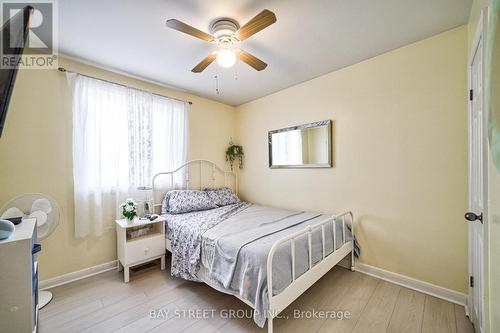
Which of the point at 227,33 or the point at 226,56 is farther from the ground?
the point at 227,33

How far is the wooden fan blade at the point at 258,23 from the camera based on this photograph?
4.46ft

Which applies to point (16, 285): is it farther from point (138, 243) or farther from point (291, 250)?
point (291, 250)

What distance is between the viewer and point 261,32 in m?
1.87

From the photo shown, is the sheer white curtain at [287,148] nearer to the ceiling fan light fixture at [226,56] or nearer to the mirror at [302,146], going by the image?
the mirror at [302,146]

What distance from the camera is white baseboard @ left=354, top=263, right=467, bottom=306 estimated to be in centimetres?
185

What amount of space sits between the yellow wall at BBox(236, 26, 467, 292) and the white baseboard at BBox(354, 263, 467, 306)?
0.16 feet

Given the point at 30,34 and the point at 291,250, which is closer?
the point at 291,250

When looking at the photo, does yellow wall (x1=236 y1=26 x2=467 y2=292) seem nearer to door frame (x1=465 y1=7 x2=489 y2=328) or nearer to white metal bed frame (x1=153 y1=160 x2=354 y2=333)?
door frame (x1=465 y1=7 x2=489 y2=328)

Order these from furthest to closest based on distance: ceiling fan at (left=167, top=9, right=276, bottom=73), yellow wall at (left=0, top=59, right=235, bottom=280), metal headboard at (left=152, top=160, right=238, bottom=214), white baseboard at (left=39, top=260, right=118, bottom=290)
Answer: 1. metal headboard at (left=152, top=160, right=238, bottom=214)
2. white baseboard at (left=39, top=260, right=118, bottom=290)
3. yellow wall at (left=0, top=59, right=235, bottom=280)
4. ceiling fan at (left=167, top=9, right=276, bottom=73)

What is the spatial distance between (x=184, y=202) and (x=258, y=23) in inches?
89.5

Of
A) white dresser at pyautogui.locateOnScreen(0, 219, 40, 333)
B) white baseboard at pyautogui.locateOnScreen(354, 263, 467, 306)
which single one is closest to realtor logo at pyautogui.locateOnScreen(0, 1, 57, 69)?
white dresser at pyautogui.locateOnScreen(0, 219, 40, 333)

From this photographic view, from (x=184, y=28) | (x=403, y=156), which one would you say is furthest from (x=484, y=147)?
(x=184, y=28)

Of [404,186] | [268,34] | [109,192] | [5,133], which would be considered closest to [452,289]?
[404,186]

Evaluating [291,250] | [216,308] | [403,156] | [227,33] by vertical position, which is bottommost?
[216,308]
